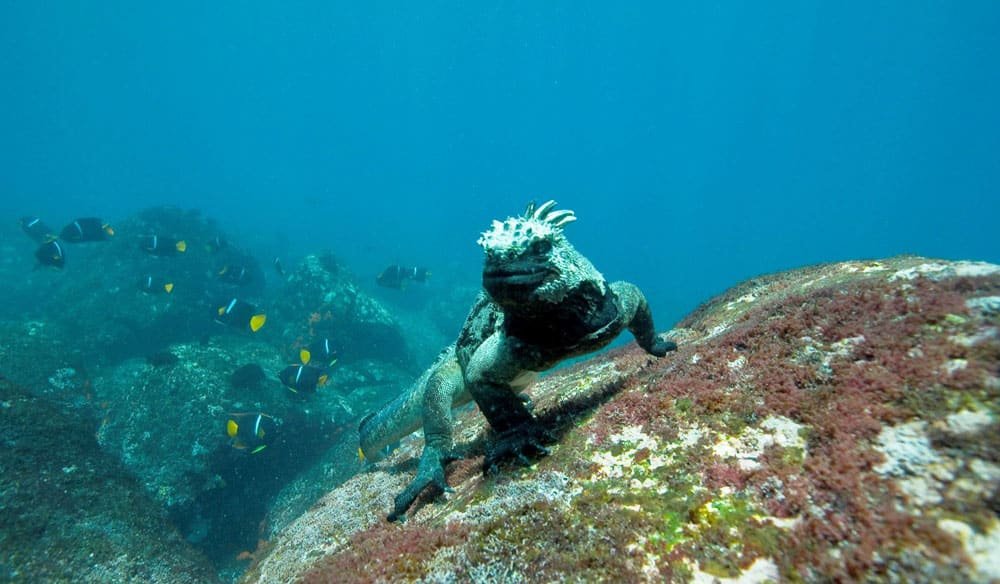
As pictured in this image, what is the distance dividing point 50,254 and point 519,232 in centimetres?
1726

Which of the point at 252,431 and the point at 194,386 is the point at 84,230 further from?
the point at 252,431

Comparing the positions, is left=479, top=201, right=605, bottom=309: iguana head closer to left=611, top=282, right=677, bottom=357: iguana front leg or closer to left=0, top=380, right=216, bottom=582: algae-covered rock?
left=611, top=282, right=677, bottom=357: iguana front leg

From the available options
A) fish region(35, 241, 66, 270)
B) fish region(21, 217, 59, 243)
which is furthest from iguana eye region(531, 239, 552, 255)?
fish region(21, 217, 59, 243)

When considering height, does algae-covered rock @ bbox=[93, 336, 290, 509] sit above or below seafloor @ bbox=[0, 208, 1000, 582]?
above

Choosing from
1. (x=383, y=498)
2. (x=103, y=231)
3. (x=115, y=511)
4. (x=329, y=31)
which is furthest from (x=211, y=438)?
(x=329, y=31)

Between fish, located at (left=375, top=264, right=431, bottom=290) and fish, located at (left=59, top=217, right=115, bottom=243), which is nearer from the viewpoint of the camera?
fish, located at (left=59, top=217, right=115, bottom=243)

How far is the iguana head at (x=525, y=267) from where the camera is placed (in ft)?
10.3

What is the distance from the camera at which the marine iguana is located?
10.4 ft

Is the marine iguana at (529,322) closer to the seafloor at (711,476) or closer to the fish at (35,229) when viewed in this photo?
the seafloor at (711,476)

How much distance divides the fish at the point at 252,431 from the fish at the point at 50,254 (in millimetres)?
8382

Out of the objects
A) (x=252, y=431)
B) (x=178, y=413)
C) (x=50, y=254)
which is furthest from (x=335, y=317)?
(x=50, y=254)

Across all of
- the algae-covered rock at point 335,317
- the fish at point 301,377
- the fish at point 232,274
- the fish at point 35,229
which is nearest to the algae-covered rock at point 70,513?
the fish at point 301,377

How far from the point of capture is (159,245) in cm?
1536

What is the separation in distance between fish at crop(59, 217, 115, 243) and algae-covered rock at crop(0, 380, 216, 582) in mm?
8154
